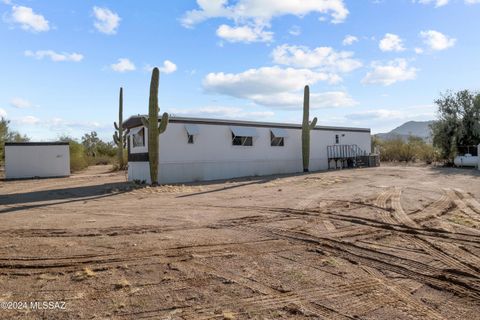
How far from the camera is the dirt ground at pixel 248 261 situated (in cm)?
360

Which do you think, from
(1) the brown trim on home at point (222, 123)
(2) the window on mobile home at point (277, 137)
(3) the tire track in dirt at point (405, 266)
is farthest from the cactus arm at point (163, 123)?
(3) the tire track in dirt at point (405, 266)

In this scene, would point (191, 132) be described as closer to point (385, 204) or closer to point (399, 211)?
point (385, 204)

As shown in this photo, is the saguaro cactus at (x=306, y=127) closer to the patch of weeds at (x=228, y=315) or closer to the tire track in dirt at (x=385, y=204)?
the tire track in dirt at (x=385, y=204)

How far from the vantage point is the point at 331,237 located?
245 inches

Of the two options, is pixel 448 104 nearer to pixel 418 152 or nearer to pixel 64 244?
pixel 418 152

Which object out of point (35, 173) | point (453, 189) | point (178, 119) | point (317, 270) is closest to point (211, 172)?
point (178, 119)

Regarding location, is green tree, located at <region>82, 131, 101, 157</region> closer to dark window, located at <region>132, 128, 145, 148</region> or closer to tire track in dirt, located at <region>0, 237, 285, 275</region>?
dark window, located at <region>132, 128, 145, 148</region>

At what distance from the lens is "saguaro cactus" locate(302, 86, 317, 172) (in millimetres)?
22141

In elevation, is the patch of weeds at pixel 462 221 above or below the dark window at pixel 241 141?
below

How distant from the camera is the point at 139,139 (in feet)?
62.2

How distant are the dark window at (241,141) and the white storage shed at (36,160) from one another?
12692 millimetres

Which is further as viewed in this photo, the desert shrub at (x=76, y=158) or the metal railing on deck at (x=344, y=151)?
the desert shrub at (x=76, y=158)

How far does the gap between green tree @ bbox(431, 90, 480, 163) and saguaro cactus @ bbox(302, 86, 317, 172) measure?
9.25 m

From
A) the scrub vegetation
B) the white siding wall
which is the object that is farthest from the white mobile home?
the scrub vegetation
